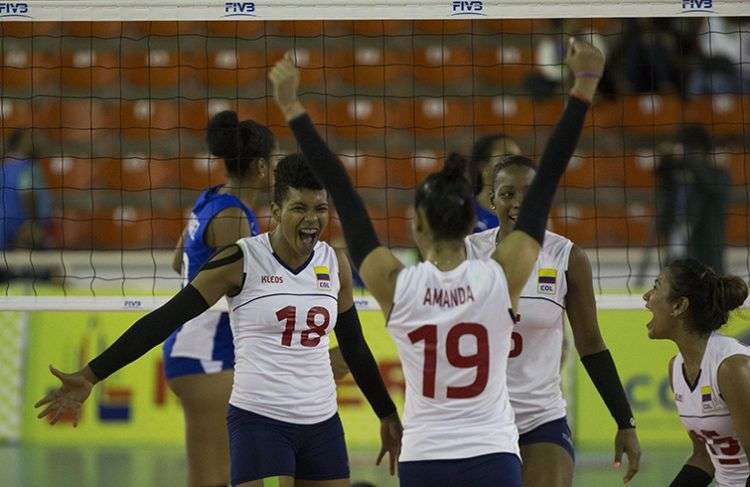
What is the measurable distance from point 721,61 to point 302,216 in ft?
27.7

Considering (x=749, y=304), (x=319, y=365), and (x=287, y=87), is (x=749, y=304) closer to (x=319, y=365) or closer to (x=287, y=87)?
(x=319, y=365)

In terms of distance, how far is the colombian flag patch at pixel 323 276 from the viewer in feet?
17.7

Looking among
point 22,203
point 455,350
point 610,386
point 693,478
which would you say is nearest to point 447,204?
point 455,350

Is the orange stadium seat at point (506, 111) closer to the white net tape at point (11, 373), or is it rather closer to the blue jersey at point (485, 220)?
the white net tape at point (11, 373)

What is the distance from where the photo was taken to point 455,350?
3932mm

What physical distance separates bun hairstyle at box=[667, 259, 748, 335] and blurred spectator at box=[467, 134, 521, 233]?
4.56 feet

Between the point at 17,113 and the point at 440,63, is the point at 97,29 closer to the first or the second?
the point at 17,113

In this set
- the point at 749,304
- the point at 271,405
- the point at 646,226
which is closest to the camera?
the point at 271,405

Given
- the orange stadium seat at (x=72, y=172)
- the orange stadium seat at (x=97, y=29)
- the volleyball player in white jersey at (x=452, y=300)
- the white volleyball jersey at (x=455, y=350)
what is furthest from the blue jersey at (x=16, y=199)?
the white volleyball jersey at (x=455, y=350)

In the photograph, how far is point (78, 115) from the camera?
46.2ft

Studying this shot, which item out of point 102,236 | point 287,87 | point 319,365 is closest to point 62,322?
point 102,236

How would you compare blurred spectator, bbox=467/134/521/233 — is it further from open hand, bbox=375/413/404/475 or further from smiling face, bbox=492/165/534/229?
open hand, bbox=375/413/404/475

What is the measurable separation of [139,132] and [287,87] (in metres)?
10.4

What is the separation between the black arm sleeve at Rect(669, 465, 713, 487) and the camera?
559 centimetres
